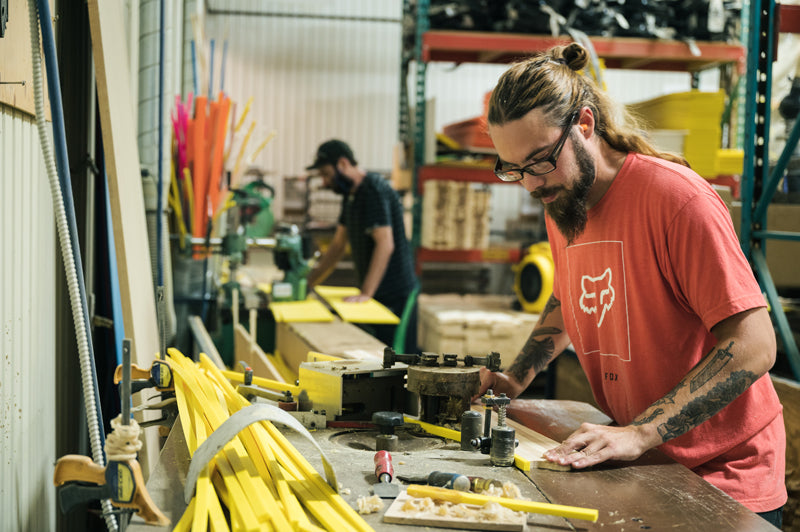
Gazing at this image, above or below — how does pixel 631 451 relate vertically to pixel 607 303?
below

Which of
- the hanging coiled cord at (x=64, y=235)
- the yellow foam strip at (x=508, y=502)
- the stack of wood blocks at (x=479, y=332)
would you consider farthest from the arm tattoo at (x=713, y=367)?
the stack of wood blocks at (x=479, y=332)

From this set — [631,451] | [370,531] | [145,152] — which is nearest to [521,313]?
[145,152]

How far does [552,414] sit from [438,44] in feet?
10.6

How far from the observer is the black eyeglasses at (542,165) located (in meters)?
1.48

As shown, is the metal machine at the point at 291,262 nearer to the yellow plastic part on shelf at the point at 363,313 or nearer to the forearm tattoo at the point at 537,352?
the yellow plastic part on shelf at the point at 363,313

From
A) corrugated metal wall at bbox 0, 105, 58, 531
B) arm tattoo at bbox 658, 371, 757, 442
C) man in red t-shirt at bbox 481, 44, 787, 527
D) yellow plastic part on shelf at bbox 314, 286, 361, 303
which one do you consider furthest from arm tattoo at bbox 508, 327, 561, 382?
yellow plastic part on shelf at bbox 314, 286, 361, 303

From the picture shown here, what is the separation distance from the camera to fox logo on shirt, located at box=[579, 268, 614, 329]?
5.10 feet

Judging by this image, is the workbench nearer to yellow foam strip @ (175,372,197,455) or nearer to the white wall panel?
yellow foam strip @ (175,372,197,455)

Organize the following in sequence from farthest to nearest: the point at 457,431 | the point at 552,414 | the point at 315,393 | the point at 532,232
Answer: the point at 532,232 → the point at 552,414 → the point at 315,393 → the point at 457,431

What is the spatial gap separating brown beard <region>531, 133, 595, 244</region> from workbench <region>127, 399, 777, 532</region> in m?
0.52

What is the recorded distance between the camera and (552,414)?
173cm

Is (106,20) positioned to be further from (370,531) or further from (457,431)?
(370,531)

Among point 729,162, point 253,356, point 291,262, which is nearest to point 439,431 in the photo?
point 253,356

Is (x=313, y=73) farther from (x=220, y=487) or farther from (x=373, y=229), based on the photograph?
(x=220, y=487)
